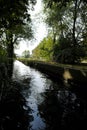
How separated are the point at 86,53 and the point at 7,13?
18.6m

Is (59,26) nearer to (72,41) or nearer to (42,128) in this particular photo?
(72,41)

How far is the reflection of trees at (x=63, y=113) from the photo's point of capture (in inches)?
228

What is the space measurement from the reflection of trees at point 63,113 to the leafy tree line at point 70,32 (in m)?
15.8

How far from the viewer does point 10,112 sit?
6.65m

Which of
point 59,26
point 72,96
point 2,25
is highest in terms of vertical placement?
point 59,26

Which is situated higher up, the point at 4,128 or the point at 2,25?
the point at 2,25

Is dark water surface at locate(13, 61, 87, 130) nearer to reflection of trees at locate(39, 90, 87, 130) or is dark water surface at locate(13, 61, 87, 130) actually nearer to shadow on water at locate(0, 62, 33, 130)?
reflection of trees at locate(39, 90, 87, 130)

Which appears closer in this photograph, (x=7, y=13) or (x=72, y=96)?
(x=7, y=13)

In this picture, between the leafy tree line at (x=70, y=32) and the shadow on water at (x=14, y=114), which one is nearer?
the shadow on water at (x=14, y=114)

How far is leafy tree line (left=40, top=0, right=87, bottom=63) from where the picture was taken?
24516 mm

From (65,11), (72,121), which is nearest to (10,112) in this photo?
(72,121)

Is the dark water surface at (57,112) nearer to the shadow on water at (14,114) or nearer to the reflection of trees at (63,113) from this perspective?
the reflection of trees at (63,113)

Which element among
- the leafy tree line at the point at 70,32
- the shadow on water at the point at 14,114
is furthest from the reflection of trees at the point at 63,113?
the leafy tree line at the point at 70,32

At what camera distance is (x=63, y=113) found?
22.7ft
